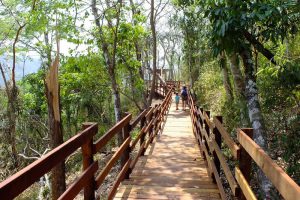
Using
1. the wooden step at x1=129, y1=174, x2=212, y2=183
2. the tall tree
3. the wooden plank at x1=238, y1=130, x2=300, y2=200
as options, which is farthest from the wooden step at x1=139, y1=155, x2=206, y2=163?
the tall tree

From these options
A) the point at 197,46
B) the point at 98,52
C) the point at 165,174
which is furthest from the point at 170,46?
the point at 165,174

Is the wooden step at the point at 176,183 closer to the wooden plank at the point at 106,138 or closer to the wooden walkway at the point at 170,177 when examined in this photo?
the wooden walkway at the point at 170,177

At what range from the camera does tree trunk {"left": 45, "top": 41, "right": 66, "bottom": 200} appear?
8336mm

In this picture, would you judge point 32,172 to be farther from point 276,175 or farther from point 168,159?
point 168,159

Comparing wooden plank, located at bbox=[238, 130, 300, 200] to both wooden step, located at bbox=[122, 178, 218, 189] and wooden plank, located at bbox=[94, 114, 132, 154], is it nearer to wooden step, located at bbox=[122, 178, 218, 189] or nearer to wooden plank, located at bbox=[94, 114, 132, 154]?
wooden plank, located at bbox=[94, 114, 132, 154]

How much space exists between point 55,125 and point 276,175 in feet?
A: 23.3

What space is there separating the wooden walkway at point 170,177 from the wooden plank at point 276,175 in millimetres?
2156

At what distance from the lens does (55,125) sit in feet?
27.6

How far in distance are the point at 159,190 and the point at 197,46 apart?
21.6 m

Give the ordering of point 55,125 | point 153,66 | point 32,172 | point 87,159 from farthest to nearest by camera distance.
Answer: point 153,66
point 55,125
point 87,159
point 32,172

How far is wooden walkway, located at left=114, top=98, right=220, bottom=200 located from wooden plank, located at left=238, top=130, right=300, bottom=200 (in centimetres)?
216

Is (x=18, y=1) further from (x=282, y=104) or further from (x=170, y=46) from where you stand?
(x=170, y=46)

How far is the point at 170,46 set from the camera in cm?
5334

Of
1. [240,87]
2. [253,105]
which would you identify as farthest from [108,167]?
[240,87]
